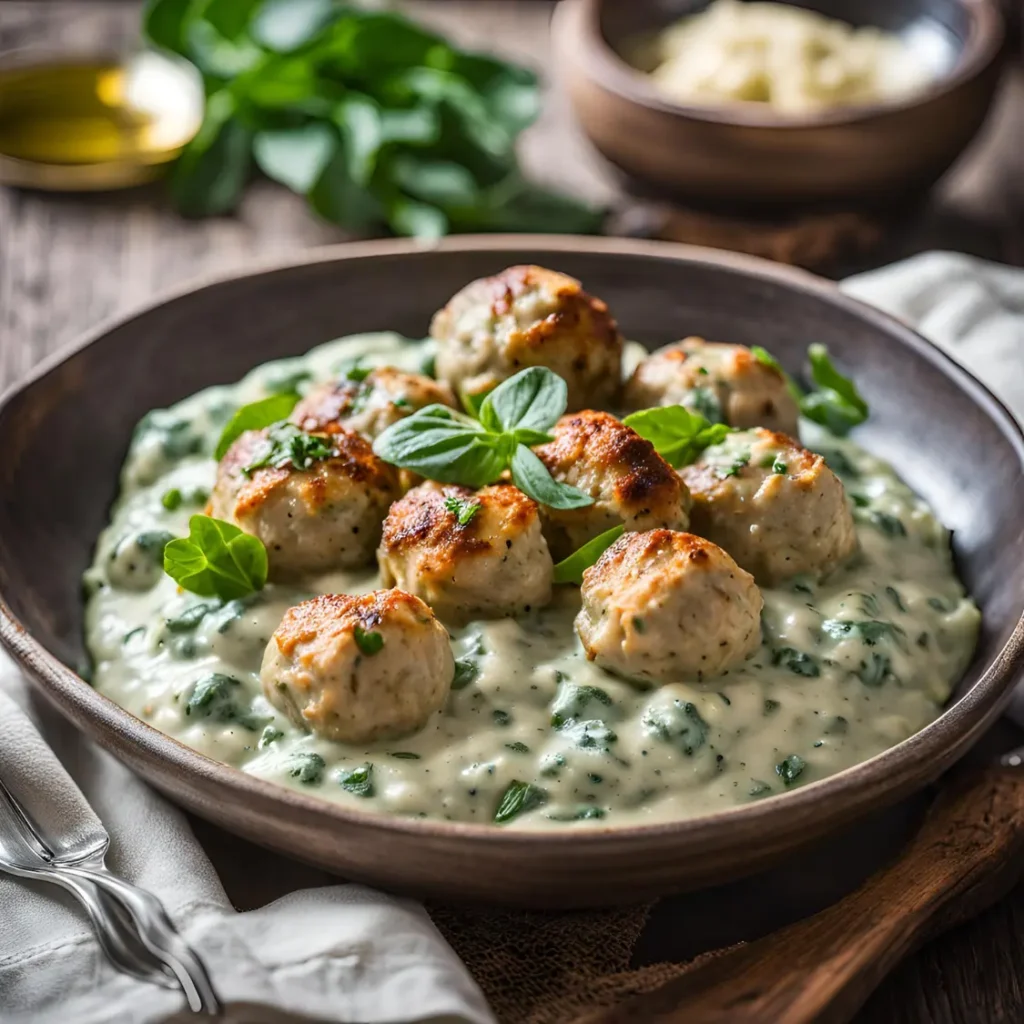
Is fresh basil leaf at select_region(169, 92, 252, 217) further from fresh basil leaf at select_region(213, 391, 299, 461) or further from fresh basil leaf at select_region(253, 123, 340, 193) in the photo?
fresh basil leaf at select_region(213, 391, 299, 461)

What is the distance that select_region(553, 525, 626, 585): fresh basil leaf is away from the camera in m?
3.70

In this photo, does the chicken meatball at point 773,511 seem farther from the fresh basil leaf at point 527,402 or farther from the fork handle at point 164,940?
the fork handle at point 164,940

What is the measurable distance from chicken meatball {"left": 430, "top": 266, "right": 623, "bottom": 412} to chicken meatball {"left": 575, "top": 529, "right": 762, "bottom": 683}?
820 mm

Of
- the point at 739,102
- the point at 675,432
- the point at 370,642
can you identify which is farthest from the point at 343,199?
the point at 370,642

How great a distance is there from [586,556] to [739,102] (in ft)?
12.2

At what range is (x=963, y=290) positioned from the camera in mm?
5559

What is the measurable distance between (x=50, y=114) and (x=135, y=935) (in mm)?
5031

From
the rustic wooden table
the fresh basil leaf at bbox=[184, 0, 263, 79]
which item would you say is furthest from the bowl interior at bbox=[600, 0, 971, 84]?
Result: the fresh basil leaf at bbox=[184, 0, 263, 79]

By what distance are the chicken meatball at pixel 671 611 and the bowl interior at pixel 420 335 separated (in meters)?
0.68

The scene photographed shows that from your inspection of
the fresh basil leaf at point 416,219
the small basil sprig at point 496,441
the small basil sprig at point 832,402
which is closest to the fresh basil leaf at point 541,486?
the small basil sprig at point 496,441

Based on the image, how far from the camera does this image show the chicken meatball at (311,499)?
12.5 ft

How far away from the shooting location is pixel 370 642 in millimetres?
3328

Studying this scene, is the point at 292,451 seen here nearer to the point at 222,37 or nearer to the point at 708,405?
the point at 708,405

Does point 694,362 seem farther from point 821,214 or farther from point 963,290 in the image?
point 821,214
